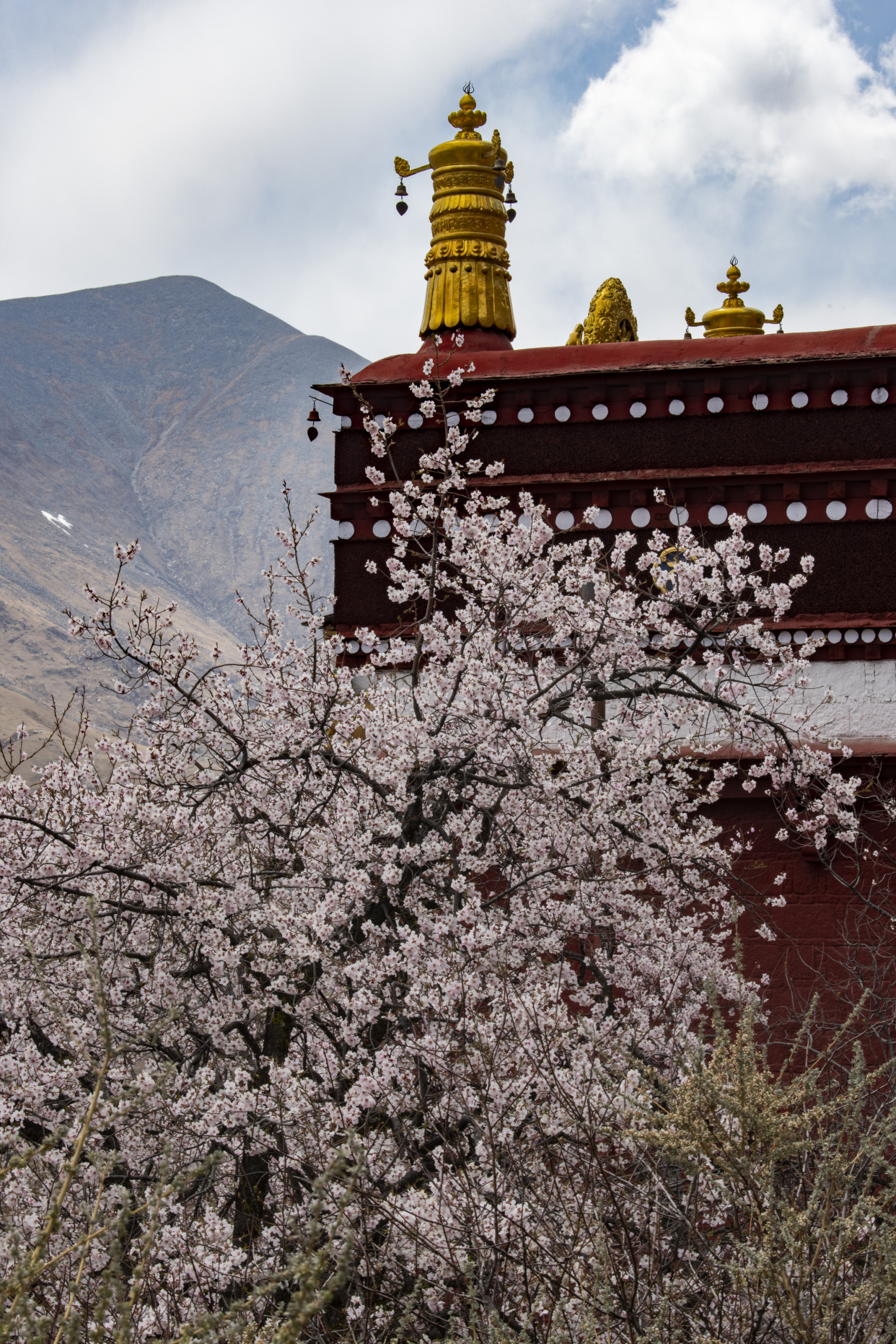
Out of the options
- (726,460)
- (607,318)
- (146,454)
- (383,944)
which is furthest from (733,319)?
(146,454)

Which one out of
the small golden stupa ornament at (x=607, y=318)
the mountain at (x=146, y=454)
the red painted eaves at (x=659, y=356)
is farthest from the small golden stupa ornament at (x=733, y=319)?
the mountain at (x=146, y=454)

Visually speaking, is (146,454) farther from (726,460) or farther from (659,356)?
(726,460)

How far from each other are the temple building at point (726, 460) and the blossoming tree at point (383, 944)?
0.78m

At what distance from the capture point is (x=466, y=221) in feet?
39.9

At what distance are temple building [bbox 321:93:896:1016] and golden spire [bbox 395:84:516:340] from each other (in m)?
1.34

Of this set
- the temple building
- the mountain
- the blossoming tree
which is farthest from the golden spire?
the mountain

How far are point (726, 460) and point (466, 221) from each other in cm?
391

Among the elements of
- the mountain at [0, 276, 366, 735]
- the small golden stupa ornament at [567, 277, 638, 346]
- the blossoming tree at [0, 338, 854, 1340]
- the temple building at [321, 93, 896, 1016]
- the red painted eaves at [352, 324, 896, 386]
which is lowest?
the blossoming tree at [0, 338, 854, 1340]

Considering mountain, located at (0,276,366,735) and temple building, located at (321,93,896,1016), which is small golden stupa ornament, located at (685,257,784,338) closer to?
temple building, located at (321,93,896,1016)

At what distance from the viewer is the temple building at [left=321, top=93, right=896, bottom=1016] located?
9508mm

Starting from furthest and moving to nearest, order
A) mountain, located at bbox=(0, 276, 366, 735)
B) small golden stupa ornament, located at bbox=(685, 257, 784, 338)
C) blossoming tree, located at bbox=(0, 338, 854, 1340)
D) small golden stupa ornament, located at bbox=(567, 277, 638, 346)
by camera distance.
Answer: mountain, located at bbox=(0, 276, 366, 735), small golden stupa ornament, located at bbox=(685, 257, 784, 338), small golden stupa ornament, located at bbox=(567, 277, 638, 346), blossoming tree, located at bbox=(0, 338, 854, 1340)

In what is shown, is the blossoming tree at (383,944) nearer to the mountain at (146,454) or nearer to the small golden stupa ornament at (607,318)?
the small golden stupa ornament at (607,318)

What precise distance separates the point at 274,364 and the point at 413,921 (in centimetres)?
14337

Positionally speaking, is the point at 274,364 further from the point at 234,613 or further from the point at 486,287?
the point at 486,287
